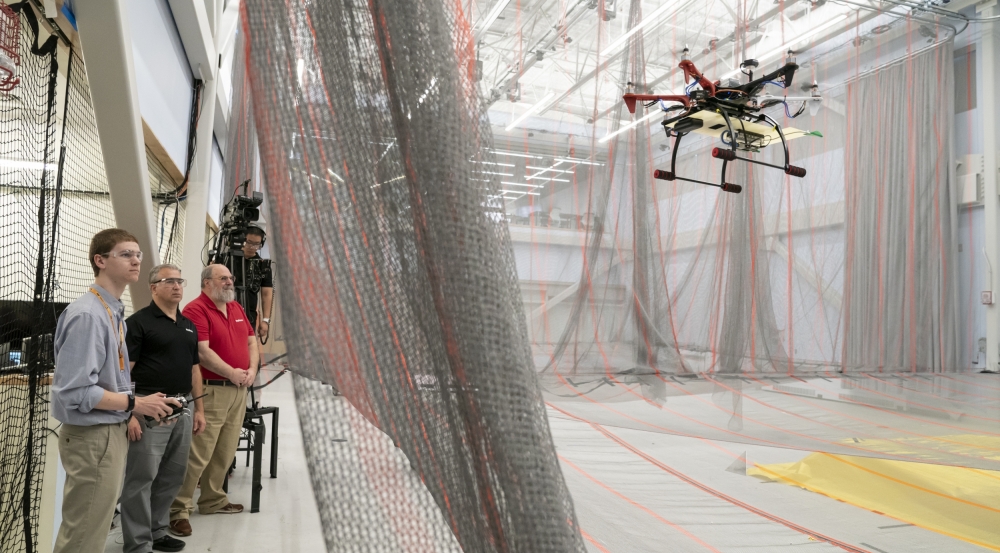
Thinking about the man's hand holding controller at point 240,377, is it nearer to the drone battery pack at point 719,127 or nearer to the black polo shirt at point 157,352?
the black polo shirt at point 157,352

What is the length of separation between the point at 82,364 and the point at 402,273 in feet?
5.63

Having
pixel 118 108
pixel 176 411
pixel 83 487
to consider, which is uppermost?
pixel 118 108

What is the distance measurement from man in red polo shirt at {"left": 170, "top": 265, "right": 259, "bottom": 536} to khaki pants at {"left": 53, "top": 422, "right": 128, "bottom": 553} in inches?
38.3

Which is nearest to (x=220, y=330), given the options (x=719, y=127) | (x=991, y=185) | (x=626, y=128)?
(x=719, y=127)

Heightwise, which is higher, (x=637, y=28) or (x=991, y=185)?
(x=637, y=28)

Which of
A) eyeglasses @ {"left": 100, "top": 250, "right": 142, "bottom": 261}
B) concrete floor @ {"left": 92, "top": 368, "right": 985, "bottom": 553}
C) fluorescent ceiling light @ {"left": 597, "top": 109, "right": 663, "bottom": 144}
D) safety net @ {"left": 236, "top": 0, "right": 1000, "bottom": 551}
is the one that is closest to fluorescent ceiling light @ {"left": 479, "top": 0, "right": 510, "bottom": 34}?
safety net @ {"left": 236, "top": 0, "right": 1000, "bottom": 551}

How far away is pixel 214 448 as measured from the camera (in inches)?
119

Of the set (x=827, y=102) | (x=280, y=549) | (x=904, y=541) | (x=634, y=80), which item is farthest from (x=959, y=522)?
(x=827, y=102)

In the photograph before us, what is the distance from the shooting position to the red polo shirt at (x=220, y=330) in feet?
9.65

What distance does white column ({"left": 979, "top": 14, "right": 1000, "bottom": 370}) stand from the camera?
26.6ft

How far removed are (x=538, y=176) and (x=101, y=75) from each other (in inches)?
178

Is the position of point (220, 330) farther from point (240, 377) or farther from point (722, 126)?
point (722, 126)

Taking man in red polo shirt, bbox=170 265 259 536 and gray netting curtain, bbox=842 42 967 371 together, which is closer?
man in red polo shirt, bbox=170 265 259 536

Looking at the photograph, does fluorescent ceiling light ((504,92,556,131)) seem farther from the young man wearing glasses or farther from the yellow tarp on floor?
the young man wearing glasses
